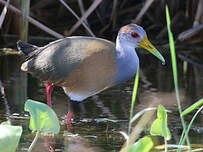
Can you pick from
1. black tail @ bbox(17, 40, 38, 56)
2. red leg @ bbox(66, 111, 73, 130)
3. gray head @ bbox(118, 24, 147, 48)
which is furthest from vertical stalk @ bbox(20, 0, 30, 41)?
red leg @ bbox(66, 111, 73, 130)

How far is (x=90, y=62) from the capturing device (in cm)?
545

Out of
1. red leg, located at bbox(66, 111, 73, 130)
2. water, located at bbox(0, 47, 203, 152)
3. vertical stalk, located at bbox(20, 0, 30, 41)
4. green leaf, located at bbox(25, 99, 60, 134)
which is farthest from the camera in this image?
vertical stalk, located at bbox(20, 0, 30, 41)

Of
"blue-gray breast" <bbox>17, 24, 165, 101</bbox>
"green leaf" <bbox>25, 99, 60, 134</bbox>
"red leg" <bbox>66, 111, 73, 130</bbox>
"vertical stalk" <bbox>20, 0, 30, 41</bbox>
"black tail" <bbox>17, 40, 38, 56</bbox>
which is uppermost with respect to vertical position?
"vertical stalk" <bbox>20, 0, 30, 41</bbox>

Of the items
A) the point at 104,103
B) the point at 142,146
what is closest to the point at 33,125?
the point at 142,146

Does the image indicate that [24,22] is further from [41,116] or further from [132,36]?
[41,116]

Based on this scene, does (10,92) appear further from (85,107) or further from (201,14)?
(201,14)

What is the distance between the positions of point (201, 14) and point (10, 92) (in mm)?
3953

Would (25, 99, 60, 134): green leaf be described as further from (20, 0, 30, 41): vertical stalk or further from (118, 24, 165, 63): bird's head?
(20, 0, 30, 41): vertical stalk

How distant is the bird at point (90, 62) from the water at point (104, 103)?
34cm

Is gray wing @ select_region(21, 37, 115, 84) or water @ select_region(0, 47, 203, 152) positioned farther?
gray wing @ select_region(21, 37, 115, 84)

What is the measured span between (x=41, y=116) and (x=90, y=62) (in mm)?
1937

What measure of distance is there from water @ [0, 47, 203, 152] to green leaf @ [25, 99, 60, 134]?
80 centimetres

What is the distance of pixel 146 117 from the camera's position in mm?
5430

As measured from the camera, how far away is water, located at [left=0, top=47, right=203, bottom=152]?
4.80 metres
